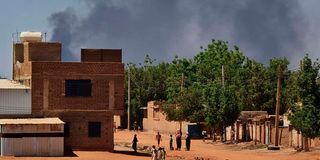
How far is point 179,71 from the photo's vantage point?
145m

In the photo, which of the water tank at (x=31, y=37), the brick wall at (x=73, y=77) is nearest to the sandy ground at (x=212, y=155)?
the brick wall at (x=73, y=77)

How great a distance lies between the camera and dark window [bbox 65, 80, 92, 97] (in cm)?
6300

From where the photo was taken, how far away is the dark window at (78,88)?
6300 cm

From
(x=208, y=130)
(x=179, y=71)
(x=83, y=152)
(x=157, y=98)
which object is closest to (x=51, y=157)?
(x=83, y=152)

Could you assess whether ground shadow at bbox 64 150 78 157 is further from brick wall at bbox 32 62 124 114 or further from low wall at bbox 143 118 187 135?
low wall at bbox 143 118 187 135

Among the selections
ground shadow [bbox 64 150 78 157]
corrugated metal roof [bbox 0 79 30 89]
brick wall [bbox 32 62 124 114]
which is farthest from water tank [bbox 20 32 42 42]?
ground shadow [bbox 64 150 78 157]

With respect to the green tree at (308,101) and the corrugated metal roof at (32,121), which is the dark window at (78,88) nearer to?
the corrugated metal roof at (32,121)

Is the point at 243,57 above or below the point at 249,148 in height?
above

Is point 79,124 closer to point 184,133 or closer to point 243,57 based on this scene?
point 184,133

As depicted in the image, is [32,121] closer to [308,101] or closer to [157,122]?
[308,101]

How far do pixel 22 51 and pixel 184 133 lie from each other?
3211 centimetres

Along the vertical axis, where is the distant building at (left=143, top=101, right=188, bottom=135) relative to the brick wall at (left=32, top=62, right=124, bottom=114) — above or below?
below

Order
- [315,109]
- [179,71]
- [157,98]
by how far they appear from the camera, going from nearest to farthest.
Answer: [315,109] < [157,98] < [179,71]

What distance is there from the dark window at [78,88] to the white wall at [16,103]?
122 inches
